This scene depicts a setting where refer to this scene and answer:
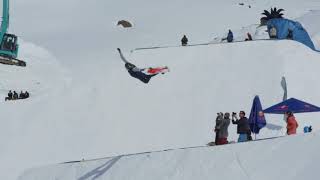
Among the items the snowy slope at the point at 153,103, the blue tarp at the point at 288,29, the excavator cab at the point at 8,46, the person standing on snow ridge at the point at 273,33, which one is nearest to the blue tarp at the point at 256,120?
the snowy slope at the point at 153,103

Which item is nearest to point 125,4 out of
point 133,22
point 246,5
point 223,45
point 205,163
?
point 133,22

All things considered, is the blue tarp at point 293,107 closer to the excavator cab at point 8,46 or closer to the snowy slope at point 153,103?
the snowy slope at point 153,103

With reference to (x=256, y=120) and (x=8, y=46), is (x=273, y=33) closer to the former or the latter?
(x=8, y=46)

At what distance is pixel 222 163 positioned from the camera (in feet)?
52.3

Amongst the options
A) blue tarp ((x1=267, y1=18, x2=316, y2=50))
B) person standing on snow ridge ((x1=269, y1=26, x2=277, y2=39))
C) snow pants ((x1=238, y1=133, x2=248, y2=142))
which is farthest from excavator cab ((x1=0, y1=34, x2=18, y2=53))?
snow pants ((x1=238, y1=133, x2=248, y2=142))

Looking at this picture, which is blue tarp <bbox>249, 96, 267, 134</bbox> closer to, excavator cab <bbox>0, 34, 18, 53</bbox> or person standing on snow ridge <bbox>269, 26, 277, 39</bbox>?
person standing on snow ridge <bbox>269, 26, 277, 39</bbox>

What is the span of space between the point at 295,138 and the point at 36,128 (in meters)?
15.3

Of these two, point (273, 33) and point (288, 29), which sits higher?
point (288, 29)

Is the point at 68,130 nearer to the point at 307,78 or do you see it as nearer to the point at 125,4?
the point at 307,78

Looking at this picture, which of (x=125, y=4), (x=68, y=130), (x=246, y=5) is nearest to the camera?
(x=68, y=130)

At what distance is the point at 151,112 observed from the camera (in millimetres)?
28172

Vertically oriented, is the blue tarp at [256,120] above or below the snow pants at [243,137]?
above

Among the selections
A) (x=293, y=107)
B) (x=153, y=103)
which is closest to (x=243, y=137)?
(x=293, y=107)

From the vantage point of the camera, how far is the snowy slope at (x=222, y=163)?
14773 mm
